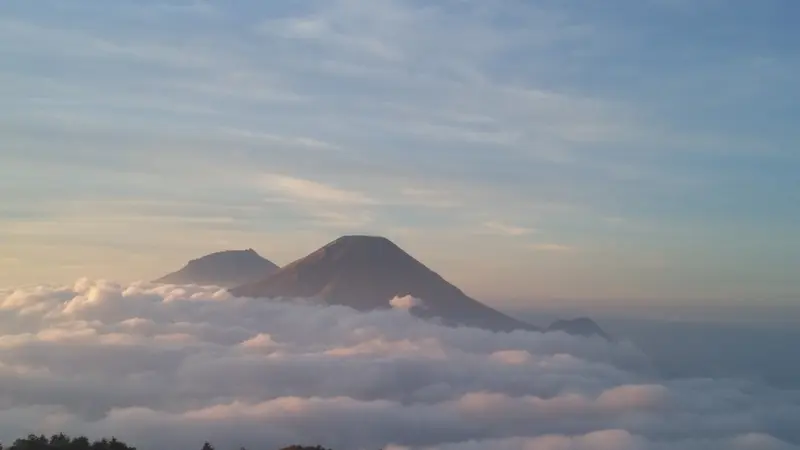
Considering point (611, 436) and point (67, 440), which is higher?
point (67, 440)

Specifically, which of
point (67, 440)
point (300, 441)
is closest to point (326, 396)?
point (300, 441)

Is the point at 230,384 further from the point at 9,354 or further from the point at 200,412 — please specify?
the point at 9,354

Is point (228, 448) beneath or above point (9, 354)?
beneath

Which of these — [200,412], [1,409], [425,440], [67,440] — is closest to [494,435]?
[425,440]

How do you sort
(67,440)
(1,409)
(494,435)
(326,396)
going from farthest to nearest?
(326,396) → (494,435) → (1,409) → (67,440)

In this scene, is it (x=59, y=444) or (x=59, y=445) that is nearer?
(x=59, y=445)

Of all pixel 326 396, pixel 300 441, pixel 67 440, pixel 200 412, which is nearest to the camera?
pixel 67 440

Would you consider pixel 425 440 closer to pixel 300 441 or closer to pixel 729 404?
pixel 300 441

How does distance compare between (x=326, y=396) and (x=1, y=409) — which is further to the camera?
(x=326, y=396)

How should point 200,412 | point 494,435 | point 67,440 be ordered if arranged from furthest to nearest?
point 494,435 < point 200,412 < point 67,440
